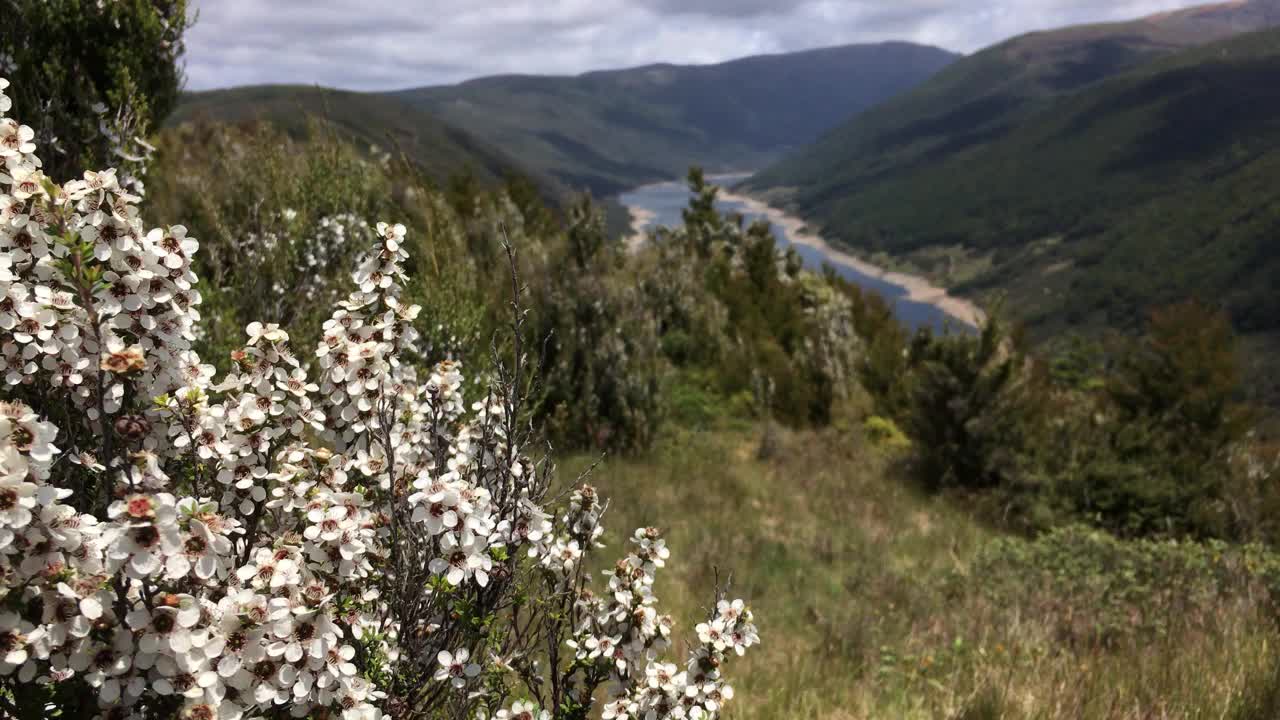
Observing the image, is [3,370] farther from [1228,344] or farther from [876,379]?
[1228,344]

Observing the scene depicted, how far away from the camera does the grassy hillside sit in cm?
387

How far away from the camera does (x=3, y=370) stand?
1894 mm

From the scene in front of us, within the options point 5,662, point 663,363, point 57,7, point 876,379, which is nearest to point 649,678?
point 5,662

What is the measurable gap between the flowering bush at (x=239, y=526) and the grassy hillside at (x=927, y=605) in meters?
1.79

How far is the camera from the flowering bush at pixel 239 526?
1547 millimetres

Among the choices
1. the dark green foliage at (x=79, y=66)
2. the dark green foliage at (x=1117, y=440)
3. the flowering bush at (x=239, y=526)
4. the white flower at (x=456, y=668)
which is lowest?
the dark green foliage at (x=1117, y=440)

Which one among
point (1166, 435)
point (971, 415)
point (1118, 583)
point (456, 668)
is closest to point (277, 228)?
point (456, 668)

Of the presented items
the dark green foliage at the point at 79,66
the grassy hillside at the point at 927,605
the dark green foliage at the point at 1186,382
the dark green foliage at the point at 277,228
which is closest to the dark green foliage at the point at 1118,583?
the grassy hillside at the point at 927,605

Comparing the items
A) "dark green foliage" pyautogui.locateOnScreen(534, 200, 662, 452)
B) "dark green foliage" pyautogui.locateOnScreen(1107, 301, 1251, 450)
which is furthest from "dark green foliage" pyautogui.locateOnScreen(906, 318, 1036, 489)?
"dark green foliage" pyautogui.locateOnScreen(534, 200, 662, 452)

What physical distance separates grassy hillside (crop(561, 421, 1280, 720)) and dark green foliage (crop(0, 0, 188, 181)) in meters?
4.82

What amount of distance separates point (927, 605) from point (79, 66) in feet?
23.7

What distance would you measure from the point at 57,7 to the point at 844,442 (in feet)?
33.0

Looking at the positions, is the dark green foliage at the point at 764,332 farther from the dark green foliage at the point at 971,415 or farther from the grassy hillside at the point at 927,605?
the grassy hillside at the point at 927,605

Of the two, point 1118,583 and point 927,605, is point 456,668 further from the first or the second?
point 1118,583
